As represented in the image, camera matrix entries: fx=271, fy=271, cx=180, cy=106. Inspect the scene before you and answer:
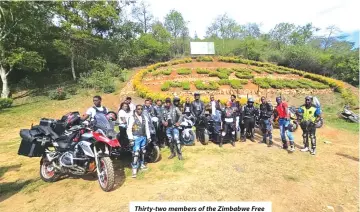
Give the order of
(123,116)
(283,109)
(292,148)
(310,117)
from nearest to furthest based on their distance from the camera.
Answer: (123,116) < (310,117) < (292,148) < (283,109)

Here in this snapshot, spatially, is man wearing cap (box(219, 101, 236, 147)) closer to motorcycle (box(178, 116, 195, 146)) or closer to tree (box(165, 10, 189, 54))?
motorcycle (box(178, 116, 195, 146))

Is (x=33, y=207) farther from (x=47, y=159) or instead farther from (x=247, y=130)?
(x=247, y=130)

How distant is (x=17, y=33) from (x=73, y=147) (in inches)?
823

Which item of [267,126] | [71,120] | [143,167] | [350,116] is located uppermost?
[71,120]

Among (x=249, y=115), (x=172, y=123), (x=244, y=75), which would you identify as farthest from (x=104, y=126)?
(x=244, y=75)

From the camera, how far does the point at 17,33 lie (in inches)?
878

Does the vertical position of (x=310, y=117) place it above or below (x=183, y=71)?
below

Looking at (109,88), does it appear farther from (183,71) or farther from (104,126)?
(104,126)

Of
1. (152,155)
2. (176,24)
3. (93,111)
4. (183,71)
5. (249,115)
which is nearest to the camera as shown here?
(93,111)

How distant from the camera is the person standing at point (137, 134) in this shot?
666 centimetres

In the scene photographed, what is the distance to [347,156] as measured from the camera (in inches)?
336

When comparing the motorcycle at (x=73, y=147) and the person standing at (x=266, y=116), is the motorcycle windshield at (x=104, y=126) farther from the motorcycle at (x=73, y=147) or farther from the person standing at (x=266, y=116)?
the person standing at (x=266, y=116)

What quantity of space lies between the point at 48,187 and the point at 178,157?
3.43m

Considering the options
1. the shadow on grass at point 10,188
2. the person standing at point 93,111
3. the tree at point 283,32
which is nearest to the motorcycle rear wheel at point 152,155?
the person standing at point 93,111
